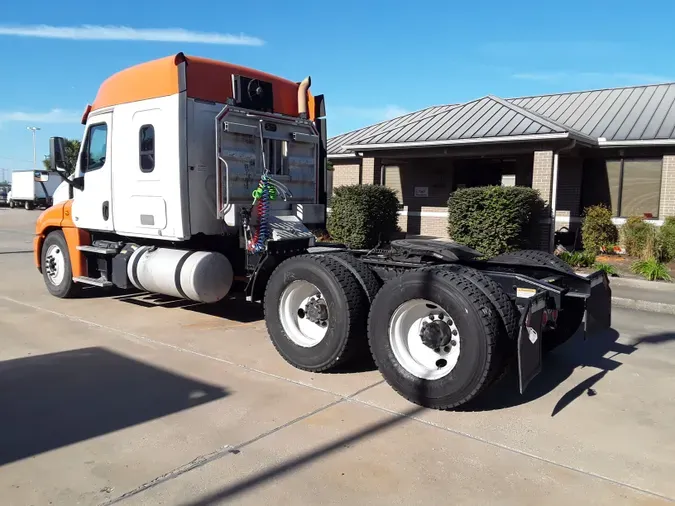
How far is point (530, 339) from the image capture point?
4387 mm

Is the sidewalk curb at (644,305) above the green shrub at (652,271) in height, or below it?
below

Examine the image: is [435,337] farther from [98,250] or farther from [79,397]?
[98,250]

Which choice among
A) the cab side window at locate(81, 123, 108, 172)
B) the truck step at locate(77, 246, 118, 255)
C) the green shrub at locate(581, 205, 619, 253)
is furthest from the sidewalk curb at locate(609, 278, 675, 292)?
the cab side window at locate(81, 123, 108, 172)

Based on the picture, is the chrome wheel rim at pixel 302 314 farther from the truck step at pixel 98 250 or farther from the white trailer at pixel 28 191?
the white trailer at pixel 28 191

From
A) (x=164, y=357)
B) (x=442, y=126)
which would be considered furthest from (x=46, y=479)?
(x=442, y=126)

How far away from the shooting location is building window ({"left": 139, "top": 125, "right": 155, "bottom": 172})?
7.16m

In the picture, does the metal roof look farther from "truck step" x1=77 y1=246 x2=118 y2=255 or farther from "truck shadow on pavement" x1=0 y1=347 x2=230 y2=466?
"truck shadow on pavement" x1=0 y1=347 x2=230 y2=466

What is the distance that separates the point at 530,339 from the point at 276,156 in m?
4.44

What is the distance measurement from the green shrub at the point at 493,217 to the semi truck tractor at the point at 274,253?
18.7ft

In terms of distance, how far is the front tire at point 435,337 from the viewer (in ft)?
14.3

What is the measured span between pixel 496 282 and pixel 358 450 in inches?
72.4

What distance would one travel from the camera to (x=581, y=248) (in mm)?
15641

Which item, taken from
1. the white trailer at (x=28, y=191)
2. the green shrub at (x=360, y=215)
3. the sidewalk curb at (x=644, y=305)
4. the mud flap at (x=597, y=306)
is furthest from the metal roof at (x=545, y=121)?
the white trailer at (x=28, y=191)

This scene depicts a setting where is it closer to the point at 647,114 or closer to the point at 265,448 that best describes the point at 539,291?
the point at 265,448
